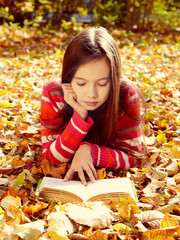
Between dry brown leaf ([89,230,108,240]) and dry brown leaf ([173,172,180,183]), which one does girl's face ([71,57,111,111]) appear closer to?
dry brown leaf ([173,172,180,183])

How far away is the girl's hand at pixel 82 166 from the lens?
174 cm

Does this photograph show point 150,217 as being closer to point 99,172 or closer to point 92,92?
point 99,172

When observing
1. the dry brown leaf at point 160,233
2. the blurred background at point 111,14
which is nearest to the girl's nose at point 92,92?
the dry brown leaf at point 160,233

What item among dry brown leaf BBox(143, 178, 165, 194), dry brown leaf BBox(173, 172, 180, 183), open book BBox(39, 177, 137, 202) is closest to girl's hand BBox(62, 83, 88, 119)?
open book BBox(39, 177, 137, 202)

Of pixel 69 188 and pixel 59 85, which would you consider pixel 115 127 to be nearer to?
pixel 59 85

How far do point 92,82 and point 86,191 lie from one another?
593 mm

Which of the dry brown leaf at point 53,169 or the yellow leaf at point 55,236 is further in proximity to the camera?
the dry brown leaf at point 53,169

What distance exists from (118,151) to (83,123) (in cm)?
33

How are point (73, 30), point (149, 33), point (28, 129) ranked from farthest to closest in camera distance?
point (149, 33) → point (73, 30) → point (28, 129)

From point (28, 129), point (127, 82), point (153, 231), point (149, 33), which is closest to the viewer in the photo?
point (153, 231)

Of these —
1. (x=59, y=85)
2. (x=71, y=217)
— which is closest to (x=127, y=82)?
(x=59, y=85)

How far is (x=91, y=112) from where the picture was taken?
212 cm

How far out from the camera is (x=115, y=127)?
2.10 m

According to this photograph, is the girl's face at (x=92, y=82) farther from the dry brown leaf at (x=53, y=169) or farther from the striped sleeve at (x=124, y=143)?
the dry brown leaf at (x=53, y=169)
